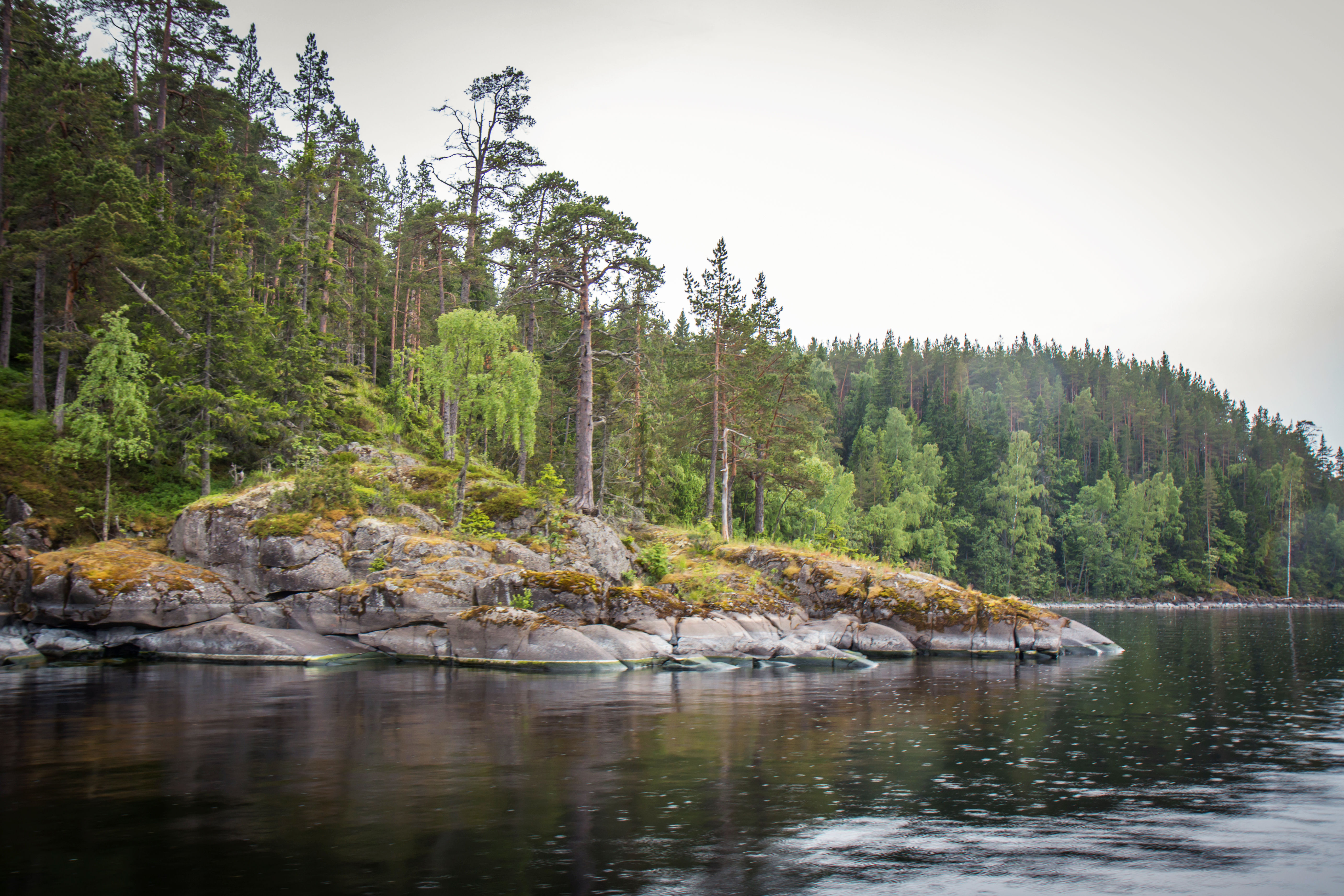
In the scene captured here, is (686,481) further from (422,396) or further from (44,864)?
(44,864)

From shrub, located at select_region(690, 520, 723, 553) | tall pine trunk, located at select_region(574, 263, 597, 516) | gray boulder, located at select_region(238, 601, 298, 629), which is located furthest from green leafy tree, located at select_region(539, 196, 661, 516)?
gray boulder, located at select_region(238, 601, 298, 629)

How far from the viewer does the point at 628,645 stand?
28219 mm

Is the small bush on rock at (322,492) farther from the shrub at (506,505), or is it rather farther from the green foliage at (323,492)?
the shrub at (506,505)

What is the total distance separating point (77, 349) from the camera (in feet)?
119

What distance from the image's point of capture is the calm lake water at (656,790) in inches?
324

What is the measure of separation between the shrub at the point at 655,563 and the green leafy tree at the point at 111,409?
2191 centimetres

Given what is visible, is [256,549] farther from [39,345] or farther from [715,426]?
[715,426]

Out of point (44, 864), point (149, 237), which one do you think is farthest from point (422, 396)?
point (44, 864)

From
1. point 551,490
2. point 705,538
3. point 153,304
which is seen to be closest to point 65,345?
point 153,304

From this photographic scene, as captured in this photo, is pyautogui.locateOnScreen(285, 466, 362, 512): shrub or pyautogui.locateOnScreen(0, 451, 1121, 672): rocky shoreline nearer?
pyautogui.locateOnScreen(0, 451, 1121, 672): rocky shoreline

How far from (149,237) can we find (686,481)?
3455cm

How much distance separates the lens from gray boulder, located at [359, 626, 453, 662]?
27453mm

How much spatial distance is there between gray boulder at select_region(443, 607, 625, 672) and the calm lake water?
4389 millimetres

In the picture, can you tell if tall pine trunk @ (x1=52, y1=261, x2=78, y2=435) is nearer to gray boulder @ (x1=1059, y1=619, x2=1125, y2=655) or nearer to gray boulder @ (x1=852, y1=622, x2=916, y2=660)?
gray boulder @ (x1=852, y1=622, x2=916, y2=660)
